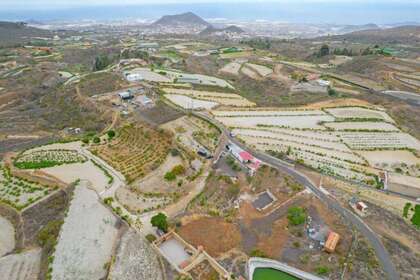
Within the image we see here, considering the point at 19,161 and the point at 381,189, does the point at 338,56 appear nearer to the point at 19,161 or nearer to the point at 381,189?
the point at 381,189

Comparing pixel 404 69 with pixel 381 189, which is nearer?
pixel 381 189

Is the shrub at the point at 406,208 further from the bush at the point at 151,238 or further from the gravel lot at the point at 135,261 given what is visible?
the bush at the point at 151,238

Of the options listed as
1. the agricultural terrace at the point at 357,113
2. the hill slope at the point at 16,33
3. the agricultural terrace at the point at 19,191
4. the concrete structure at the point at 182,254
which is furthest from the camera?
the hill slope at the point at 16,33

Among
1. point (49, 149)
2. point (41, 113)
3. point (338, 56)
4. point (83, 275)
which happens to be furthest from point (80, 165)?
point (338, 56)

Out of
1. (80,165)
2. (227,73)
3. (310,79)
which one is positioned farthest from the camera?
(227,73)

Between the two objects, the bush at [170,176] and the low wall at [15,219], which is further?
the bush at [170,176]

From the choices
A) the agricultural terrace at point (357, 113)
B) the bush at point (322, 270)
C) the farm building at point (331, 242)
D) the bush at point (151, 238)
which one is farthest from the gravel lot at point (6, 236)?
the agricultural terrace at point (357, 113)

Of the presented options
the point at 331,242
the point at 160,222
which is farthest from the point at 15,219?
the point at 331,242

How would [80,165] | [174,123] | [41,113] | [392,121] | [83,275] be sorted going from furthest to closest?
[41,113], [392,121], [174,123], [80,165], [83,275]
